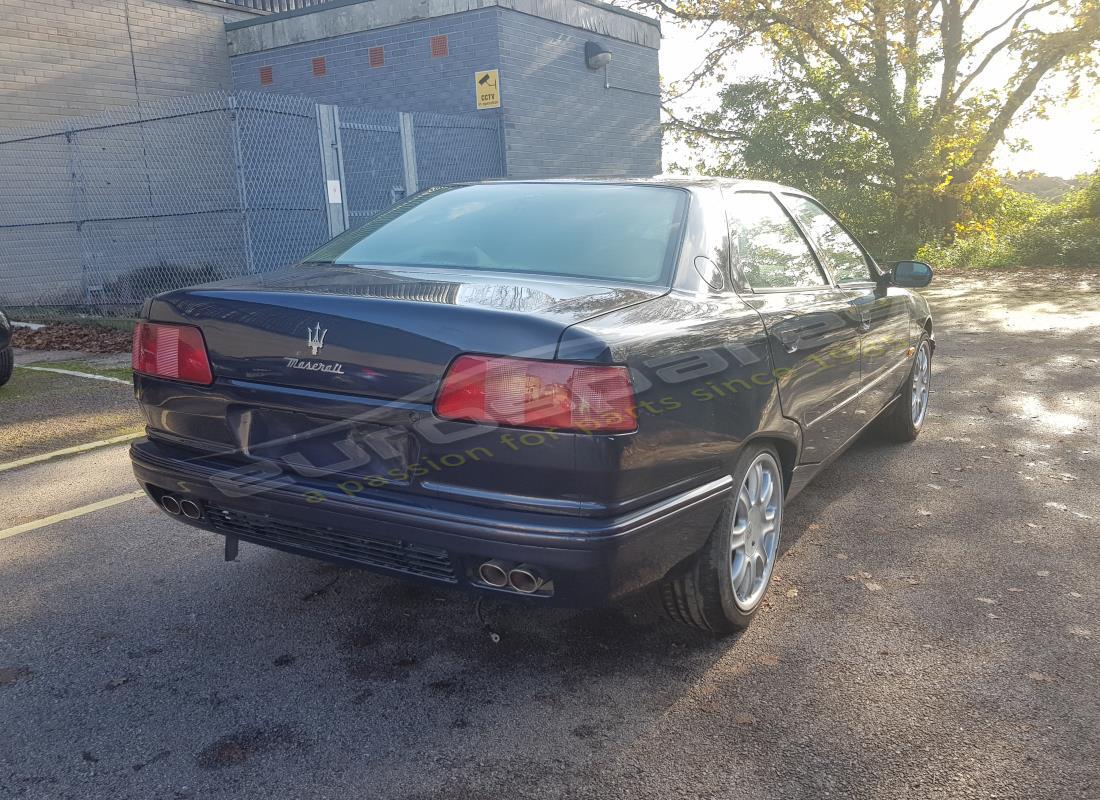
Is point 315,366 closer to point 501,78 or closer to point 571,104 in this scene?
point 501,78

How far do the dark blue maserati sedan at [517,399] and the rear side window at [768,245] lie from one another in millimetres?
22

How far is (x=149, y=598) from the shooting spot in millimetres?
3602

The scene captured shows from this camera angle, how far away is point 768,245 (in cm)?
387

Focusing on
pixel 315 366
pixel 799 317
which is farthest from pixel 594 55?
pixel 315 366

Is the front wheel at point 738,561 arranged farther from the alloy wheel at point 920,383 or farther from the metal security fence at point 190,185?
the metal security fence at point 190,185

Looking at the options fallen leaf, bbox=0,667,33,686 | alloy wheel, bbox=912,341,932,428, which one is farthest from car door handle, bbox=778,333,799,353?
fallen leaf, bbox=0,667,33,686

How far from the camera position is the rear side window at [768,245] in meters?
3.60

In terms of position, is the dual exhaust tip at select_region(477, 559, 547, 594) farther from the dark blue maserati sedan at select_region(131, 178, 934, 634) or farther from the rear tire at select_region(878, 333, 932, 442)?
the rear tire at select_region(878, 333, 932, 442)

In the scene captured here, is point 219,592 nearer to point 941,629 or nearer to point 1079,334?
point 941,629

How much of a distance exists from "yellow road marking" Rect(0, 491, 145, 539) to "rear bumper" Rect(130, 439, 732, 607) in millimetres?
1821

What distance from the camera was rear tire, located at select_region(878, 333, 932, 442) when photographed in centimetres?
572

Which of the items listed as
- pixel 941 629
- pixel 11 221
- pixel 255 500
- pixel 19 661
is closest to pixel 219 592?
pixel 19 661

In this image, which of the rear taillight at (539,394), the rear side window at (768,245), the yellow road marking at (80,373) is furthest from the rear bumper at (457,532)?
the yellow road marking at (80,373)

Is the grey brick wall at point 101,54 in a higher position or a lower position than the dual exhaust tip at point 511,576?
higher
